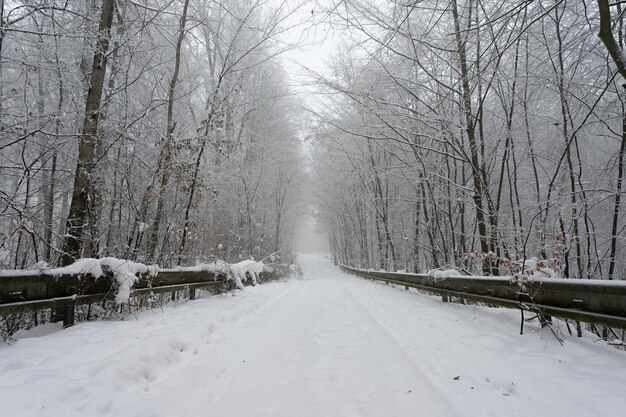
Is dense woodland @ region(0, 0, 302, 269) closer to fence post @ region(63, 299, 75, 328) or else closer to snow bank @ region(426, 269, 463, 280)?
fence post @ region(63, 299, 75, 328)

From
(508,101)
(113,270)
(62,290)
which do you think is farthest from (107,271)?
(508,101)

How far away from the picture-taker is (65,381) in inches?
103

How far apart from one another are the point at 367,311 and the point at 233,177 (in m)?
11.6

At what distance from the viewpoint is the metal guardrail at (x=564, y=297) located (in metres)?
3.20

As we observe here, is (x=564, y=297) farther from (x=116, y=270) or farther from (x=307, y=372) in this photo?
(x=116, y=270)

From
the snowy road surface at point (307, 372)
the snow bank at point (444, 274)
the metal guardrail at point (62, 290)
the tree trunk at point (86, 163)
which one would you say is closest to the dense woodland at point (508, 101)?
the snow bank at point (444, 274)

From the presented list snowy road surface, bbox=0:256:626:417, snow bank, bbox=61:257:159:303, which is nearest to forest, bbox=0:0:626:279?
snow bank, bbox=61:257:159:303

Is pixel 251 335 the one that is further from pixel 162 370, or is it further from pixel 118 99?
pixel 118 99

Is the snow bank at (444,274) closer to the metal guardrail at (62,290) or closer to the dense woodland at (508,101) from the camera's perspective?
the dense woodland at (508,101)

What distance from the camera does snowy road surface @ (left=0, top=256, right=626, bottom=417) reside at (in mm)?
2455

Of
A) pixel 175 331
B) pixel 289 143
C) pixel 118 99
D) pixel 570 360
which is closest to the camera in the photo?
pixel 570 360

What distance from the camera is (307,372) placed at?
10.4 ft

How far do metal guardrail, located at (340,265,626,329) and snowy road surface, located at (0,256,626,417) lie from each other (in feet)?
1.05

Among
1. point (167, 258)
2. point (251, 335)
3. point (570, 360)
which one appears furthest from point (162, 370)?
point (167, 258)
